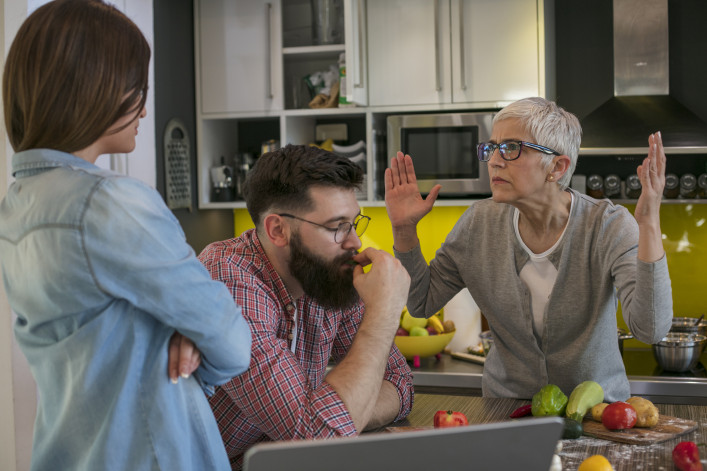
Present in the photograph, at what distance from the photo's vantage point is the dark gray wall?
3.52 metres

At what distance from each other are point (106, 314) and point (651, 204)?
125 cm

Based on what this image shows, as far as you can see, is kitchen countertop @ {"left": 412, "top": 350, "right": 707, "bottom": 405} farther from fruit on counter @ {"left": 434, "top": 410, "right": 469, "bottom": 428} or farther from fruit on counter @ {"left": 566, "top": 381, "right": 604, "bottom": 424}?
fruit on counter @ {"left": 434, "top": 410, "right": 469, "bottom": 428}

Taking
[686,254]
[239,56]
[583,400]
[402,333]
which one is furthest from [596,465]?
[239,56]

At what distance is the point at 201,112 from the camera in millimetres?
3809

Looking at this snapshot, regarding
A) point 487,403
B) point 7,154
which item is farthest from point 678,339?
point 7,154

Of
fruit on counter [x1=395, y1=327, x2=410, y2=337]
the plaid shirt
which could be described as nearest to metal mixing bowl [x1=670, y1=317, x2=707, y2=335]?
fruit on counter [x1=395, y1=327, x2=410, y2=337]

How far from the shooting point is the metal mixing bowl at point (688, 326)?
10.8 ft

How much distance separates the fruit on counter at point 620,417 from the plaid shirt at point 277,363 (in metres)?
0.47

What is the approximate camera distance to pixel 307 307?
183cm

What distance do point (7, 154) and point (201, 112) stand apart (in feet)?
4.09

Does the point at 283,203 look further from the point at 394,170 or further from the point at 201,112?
the point at 201,112

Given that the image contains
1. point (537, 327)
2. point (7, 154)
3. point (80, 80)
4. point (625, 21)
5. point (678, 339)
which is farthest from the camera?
point (625, 21)

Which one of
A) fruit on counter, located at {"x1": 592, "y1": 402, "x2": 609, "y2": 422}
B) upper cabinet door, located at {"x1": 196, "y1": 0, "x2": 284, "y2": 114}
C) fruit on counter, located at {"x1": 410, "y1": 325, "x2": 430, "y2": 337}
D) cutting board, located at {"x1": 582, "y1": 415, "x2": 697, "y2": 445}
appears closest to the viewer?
cutting board, located at {"x1": 582, "y1": 415, "x2": 697, "y2": 445}

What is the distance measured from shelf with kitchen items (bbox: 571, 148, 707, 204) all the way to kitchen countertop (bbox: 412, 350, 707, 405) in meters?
0.74
